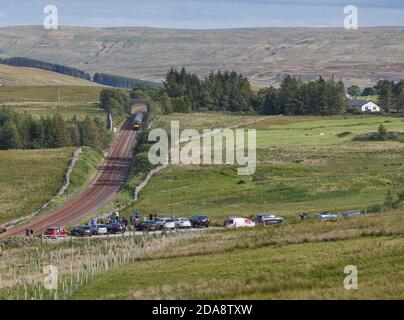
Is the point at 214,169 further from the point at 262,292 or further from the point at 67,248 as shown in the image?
the point at 262,292

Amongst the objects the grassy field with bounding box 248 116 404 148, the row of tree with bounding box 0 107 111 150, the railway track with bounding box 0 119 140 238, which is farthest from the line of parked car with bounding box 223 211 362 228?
the row of tree with bounding box 0 107 111 150

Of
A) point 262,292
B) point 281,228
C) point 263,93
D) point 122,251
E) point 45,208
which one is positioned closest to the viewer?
point 262,292

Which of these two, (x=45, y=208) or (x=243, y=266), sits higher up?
(x=243, y=266)

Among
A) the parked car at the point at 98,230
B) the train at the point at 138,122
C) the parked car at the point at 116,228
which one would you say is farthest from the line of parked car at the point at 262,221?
the train at the point at 138,122

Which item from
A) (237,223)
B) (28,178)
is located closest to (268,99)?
(28,178)
